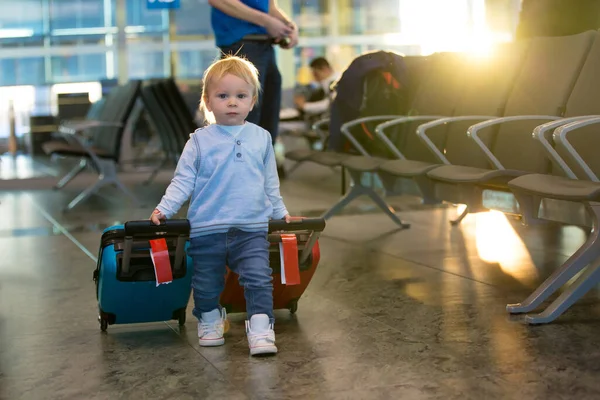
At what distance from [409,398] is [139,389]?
73 cm

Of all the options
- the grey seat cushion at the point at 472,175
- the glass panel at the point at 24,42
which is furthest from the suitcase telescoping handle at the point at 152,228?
the glass panel at the point at 24,42

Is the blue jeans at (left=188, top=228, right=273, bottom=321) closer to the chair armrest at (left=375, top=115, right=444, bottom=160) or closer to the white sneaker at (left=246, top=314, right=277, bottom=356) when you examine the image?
the white sneaker at (left=246, top=314, right=277, bottom=356)

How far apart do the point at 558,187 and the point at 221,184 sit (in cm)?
115

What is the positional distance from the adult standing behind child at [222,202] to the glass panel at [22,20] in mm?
14926

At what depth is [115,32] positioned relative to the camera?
16422 millimetres

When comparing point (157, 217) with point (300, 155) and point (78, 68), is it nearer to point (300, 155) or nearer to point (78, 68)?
point (300, 155)

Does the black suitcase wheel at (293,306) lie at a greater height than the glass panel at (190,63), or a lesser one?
lesser

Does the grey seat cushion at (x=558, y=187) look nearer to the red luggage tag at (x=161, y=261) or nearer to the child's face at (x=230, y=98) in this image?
the child's face at (x=230, y=98)

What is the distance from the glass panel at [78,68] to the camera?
1666cm

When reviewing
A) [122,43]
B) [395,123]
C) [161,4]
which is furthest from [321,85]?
[395,123]

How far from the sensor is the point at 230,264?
10.6 ft

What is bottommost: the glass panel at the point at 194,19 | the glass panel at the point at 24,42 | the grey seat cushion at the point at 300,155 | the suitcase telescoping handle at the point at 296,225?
the grey seat cushion at the point at 300,155

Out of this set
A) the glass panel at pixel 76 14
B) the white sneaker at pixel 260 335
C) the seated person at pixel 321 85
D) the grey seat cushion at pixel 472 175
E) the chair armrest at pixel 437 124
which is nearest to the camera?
the white sneaker at pixel 260 335

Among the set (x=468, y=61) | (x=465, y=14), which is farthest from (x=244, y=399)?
(x=465, y=14)
